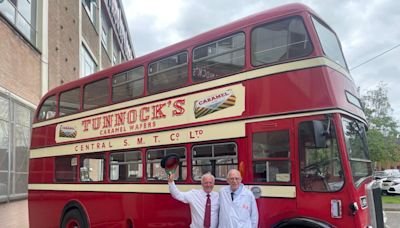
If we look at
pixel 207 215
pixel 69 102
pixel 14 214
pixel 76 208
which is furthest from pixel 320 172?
pixel 14 214

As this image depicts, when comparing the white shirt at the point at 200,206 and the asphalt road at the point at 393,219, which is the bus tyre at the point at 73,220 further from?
the asphalt road at the point at 393,219

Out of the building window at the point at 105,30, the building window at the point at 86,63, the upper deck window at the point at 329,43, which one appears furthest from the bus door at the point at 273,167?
the building window at the point at 105,30

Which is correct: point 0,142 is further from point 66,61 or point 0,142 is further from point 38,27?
point 66,61

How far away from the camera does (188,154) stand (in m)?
7.11

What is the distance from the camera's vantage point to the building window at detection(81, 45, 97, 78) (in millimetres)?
22950

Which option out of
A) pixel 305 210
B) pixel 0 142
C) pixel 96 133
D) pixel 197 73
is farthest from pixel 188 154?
pixel 0 142

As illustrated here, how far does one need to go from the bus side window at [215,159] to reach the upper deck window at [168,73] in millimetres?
1300

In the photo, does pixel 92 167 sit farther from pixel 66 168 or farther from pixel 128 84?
pixel 128 84

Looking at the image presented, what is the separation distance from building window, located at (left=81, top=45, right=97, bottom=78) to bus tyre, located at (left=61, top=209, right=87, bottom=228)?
1365 centimetres

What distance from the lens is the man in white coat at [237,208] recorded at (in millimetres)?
5203

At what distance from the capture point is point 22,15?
47.1 ft

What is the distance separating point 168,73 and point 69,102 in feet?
11.9

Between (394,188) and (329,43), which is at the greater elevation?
(329,43)

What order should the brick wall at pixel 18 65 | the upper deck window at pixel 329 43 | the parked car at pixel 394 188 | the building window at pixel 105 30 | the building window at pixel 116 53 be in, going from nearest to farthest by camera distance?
the upper deck window at pixel 329 43, the brick wall at pixel 18 65, the parked car at pixel 394 188, the building window at pixel 105 30, the building window at pixel 116 53
